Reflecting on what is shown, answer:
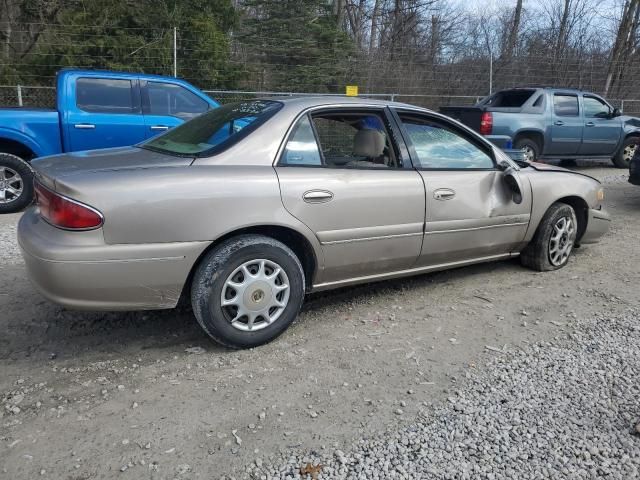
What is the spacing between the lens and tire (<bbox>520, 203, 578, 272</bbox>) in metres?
4.67

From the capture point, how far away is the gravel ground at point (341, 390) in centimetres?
233

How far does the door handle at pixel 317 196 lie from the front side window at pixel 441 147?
34.9 inches

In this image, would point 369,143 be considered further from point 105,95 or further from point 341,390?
point 105,95

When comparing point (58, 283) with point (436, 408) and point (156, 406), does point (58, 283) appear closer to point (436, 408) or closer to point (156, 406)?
point (156, 406)

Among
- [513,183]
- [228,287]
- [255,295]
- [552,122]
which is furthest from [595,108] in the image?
[228,287]

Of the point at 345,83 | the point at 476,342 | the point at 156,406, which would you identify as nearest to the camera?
the point at 156,406

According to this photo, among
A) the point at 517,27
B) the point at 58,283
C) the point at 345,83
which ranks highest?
the point at 517,27

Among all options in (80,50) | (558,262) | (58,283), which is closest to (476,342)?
(558,262)

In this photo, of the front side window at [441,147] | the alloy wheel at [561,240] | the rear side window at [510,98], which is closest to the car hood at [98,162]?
the front side window at [441,147]

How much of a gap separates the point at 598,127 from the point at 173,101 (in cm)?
844

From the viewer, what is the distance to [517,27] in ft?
77.2

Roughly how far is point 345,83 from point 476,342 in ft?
42.4

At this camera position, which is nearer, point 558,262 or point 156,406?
point 156,406

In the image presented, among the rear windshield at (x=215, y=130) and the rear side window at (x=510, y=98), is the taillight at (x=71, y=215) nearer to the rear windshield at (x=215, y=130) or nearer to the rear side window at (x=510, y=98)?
the rear windshield at (x=215, y=130)
